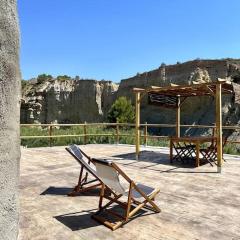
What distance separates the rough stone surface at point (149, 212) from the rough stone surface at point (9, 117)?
106 cm

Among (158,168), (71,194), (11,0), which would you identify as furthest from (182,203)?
(11,0)

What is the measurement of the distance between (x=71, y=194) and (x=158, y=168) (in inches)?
129

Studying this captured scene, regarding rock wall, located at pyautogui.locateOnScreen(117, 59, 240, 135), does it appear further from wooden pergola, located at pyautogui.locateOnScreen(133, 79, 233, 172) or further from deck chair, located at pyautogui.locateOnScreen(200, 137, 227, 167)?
deck chair, located at pyautogui.locateOnScreen(200, 137, 227, 167)

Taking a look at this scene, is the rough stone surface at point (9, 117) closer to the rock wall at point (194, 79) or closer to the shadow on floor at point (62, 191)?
the shadow on floor at point (62, 191)

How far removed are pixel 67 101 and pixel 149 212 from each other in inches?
1418

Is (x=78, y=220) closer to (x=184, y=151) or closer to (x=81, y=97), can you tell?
(x=184, y=151)

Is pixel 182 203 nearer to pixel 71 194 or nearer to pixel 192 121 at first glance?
pixel 71 194

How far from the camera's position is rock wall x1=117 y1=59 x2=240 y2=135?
27359 mm

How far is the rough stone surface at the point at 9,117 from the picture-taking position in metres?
2.83

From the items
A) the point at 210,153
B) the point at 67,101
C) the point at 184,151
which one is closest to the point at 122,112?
the point at 67,101

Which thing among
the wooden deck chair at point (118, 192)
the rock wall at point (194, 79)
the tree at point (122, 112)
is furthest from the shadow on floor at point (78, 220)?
the tree at point (122, 112)

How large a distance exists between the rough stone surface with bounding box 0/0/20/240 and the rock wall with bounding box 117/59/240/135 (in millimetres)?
23738

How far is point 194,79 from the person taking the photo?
98.3 ft

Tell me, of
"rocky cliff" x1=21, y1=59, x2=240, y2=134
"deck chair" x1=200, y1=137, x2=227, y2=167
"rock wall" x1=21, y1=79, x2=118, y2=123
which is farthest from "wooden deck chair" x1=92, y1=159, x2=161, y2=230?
"rock wall" x1=21, y1=79, x2=118, y2=123
